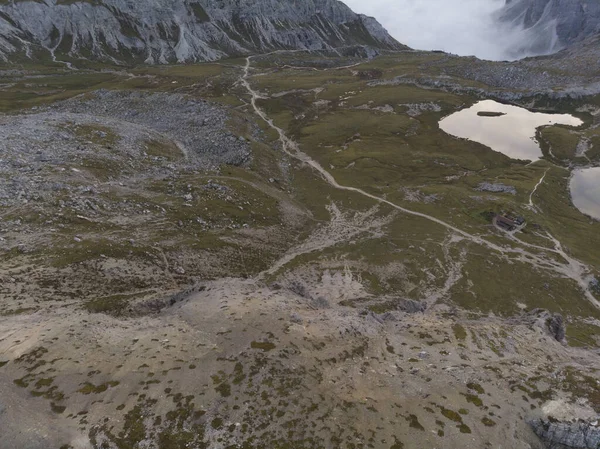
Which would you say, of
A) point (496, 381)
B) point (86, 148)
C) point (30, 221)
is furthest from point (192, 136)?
point (496, 381)

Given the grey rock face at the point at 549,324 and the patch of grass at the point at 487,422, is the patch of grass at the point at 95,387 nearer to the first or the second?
the patch of grass at the point at 487,422

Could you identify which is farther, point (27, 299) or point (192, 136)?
point (192, 136)

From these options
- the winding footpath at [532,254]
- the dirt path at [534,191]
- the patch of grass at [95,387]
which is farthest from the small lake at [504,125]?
the patch of grass at [95,387]

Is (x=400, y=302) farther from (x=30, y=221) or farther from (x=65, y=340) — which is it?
(x=30, y=221)

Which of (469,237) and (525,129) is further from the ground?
(525,129)

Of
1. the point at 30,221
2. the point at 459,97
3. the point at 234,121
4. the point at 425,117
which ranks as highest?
the point at 459,97

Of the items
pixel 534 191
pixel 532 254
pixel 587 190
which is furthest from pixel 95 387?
pixel 587 190

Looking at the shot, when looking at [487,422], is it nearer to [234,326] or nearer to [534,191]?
[234,326]
